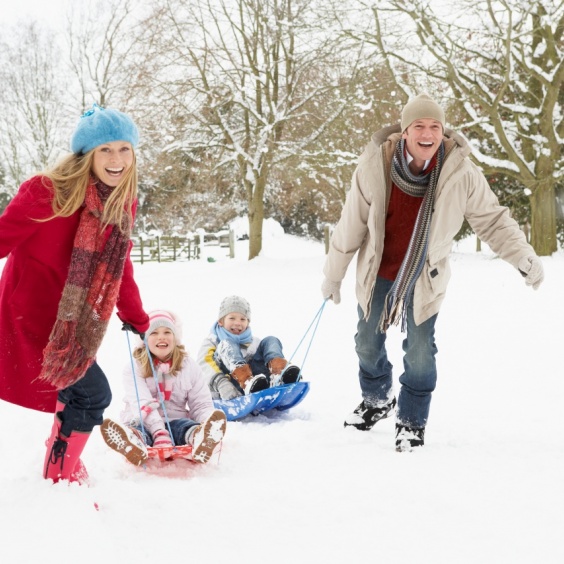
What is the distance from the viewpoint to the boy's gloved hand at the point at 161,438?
315 cm

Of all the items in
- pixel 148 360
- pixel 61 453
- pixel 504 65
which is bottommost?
pixel 61 453

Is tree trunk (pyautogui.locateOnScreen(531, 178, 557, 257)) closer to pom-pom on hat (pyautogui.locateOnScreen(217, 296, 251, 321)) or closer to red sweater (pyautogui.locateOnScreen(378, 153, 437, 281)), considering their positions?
pom-pom on hat (pyautogui.locateOnScreen(217, 296, 251, 321))

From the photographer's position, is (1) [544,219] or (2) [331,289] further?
(1) [544,219]

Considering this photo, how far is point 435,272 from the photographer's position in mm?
3180

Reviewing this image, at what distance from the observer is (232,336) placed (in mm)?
4520

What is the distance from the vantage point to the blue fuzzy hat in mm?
2428

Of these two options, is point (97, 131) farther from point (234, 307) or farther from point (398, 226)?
point (234, 307)

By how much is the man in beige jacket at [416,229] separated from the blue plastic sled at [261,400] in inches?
29.5

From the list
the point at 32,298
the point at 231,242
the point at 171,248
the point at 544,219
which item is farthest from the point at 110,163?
the point at 171,248

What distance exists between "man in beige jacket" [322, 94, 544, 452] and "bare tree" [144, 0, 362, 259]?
1278cm

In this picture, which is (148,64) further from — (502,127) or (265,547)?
(265,547)

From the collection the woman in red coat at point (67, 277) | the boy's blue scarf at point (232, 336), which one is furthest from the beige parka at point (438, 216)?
the boy's blue scarf at point (232, 336)

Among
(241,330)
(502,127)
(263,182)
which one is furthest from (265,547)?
(263,182)

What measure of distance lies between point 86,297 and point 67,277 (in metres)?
0.10
